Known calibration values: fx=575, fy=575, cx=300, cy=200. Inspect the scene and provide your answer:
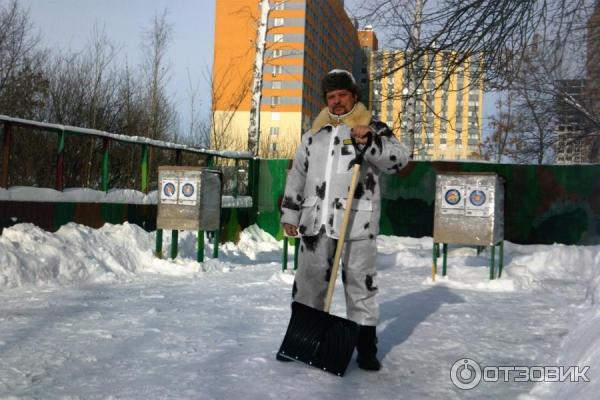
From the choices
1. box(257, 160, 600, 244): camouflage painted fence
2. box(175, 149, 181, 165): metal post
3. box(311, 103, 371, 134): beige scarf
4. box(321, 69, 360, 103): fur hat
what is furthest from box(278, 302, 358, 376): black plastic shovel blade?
box(257, 160, 600, 244): camouflage painted fence

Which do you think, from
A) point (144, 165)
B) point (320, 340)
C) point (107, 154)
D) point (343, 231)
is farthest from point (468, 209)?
point (107, 154)

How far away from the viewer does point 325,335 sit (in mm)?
3463

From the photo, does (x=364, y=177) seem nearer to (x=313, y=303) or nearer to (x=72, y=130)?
(x=313, y=303)

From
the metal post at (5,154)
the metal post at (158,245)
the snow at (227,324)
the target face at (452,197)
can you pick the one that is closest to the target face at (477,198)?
the target face at (452,197)

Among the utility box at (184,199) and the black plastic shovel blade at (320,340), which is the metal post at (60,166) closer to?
the utility box at (184,199)

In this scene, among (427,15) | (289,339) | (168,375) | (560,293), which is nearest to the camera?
(168,375)

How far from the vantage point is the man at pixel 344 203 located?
355 centimetres

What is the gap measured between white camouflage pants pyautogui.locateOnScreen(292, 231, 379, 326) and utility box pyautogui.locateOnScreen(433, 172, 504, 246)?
4173 millimetres

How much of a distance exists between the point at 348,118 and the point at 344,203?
553 millimetres

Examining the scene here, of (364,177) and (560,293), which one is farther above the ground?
(364,177)

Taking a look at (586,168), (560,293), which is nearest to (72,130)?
(560,293)

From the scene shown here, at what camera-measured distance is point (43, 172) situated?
764 centimetres

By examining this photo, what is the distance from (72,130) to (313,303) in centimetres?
492

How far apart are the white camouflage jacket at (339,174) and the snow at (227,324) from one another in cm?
89
